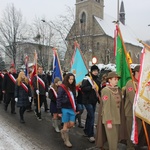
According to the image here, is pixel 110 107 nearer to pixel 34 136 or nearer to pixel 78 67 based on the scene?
pixel 34 136

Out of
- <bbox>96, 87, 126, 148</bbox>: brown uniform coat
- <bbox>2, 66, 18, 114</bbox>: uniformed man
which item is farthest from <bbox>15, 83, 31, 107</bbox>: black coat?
<bbox>96, 87, 126, 148</bbox>: brown uniform coat

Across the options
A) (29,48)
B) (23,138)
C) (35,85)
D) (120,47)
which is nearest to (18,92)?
(35,85)

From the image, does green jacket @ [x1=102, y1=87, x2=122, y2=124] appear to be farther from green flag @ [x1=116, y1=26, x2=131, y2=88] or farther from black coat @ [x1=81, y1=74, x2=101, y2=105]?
black coat @ [x1=81, y1=74, x2=101, y2=105]

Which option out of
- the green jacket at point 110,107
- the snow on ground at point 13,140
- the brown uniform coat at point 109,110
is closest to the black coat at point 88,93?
the brown uniform coat at point 109,110

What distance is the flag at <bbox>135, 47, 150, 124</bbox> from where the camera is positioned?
4.55 m

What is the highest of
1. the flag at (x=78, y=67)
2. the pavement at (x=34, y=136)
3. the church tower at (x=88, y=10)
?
the church tower at (x=88, y=10)

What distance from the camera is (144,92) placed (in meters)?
4.59

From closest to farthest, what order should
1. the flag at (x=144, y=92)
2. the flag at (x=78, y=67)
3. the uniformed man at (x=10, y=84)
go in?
the flag at (x=144, y=92) < the flag at (x=78, y=67) < the uniformed man at (x=10, y=84)

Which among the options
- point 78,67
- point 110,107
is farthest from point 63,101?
point 78,67

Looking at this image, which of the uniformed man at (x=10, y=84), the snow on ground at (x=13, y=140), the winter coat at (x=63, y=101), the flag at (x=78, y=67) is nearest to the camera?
the snow on ground at (x=13, y=140)

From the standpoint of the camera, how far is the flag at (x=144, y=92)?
4555 millimetres

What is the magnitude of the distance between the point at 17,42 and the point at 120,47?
98.8 feet

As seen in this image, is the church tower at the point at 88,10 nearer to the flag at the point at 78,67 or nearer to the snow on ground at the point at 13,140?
the flag at the point at 78,67

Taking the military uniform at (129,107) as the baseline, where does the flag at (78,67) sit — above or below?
above
